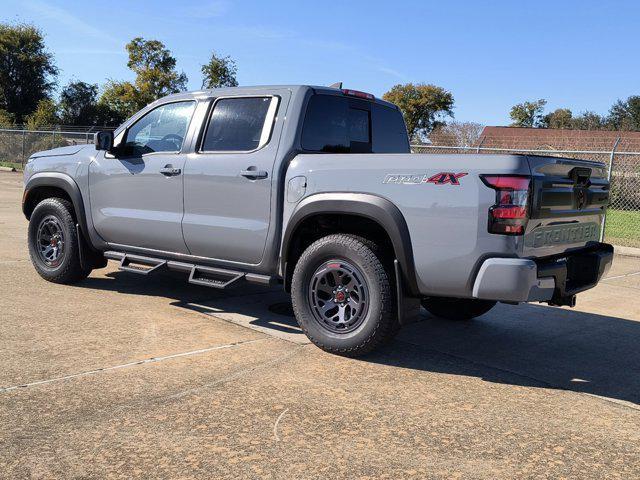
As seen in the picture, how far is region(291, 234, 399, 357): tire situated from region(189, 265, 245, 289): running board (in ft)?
1.99

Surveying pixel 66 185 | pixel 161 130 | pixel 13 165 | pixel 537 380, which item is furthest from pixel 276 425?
pixel 13 165

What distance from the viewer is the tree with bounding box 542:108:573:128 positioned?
298 feet

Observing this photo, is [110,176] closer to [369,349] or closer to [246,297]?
[246,297]

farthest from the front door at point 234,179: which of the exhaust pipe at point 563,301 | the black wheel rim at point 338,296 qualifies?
the exhaust pipe at point 563,301

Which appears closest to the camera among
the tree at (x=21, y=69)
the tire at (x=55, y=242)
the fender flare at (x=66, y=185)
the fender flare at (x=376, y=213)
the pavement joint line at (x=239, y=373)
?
the pavement joint line at (x=239, y=373)

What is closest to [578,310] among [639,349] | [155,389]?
[639,349]

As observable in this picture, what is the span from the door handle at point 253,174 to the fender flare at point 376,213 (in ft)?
1.43

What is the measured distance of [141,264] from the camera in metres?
5.93

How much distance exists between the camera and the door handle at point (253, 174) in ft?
16.0

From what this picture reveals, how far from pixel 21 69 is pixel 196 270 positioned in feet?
194

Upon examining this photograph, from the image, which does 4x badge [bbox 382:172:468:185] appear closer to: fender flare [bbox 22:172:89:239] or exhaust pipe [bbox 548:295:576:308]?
exhaust pipe [bbox 548:295:576:308]

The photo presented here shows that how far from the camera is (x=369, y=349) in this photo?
443 centimetres

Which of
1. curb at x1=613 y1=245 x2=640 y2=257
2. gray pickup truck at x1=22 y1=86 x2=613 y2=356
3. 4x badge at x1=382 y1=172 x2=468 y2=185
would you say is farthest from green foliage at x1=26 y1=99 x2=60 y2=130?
4x badge at x1=382 y1=172 x2=468 y2=185

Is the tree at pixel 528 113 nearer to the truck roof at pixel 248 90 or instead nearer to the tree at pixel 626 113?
the tree at pixel 626 113
